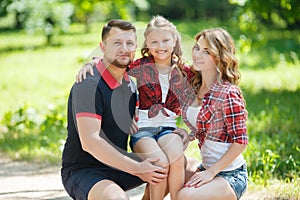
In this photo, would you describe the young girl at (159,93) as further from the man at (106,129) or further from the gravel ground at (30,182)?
the gravel ground at (30,182)

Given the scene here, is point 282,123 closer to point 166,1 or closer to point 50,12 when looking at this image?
point 50,12

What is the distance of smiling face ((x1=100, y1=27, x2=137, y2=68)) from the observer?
144 inches

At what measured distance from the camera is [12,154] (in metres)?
5.89

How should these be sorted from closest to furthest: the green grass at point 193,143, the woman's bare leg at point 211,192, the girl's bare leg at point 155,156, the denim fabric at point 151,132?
the woman's bare leg at point 211,192 → the girl's bare leg at point 155,156 → the denim fabric at point 151,132 → the green grass at point 193,143

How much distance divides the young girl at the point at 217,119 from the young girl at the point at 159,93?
0.11 metres

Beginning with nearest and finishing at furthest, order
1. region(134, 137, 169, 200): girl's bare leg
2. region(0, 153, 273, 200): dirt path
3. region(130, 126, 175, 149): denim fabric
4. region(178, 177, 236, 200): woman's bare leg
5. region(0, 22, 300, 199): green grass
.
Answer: region(178, 177, 236, 200): woman's bare leg → region(134, 137, 169, 200): girl's bare leg → region(130, 126, 175, 149): denim fabric → region(0, 153, 273, 200): dirt path → region(0, 22, 300, 199): green grass

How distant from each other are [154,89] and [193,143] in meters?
0.57

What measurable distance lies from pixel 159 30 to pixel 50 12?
10605mm

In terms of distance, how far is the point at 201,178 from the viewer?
354 centimetres

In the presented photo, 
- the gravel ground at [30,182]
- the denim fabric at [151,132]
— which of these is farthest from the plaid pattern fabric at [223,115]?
the gravel ground at [30,182]

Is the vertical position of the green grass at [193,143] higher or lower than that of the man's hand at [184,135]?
lower

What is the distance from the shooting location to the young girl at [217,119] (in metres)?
3.51

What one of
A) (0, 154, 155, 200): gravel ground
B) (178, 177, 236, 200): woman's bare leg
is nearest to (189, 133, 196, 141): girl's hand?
(178, 177, 236, 200): woman's bare leg

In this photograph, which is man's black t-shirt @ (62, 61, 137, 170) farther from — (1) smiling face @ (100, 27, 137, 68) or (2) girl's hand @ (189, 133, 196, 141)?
(2) girl's hand @ (189, 133, 196, 141)
